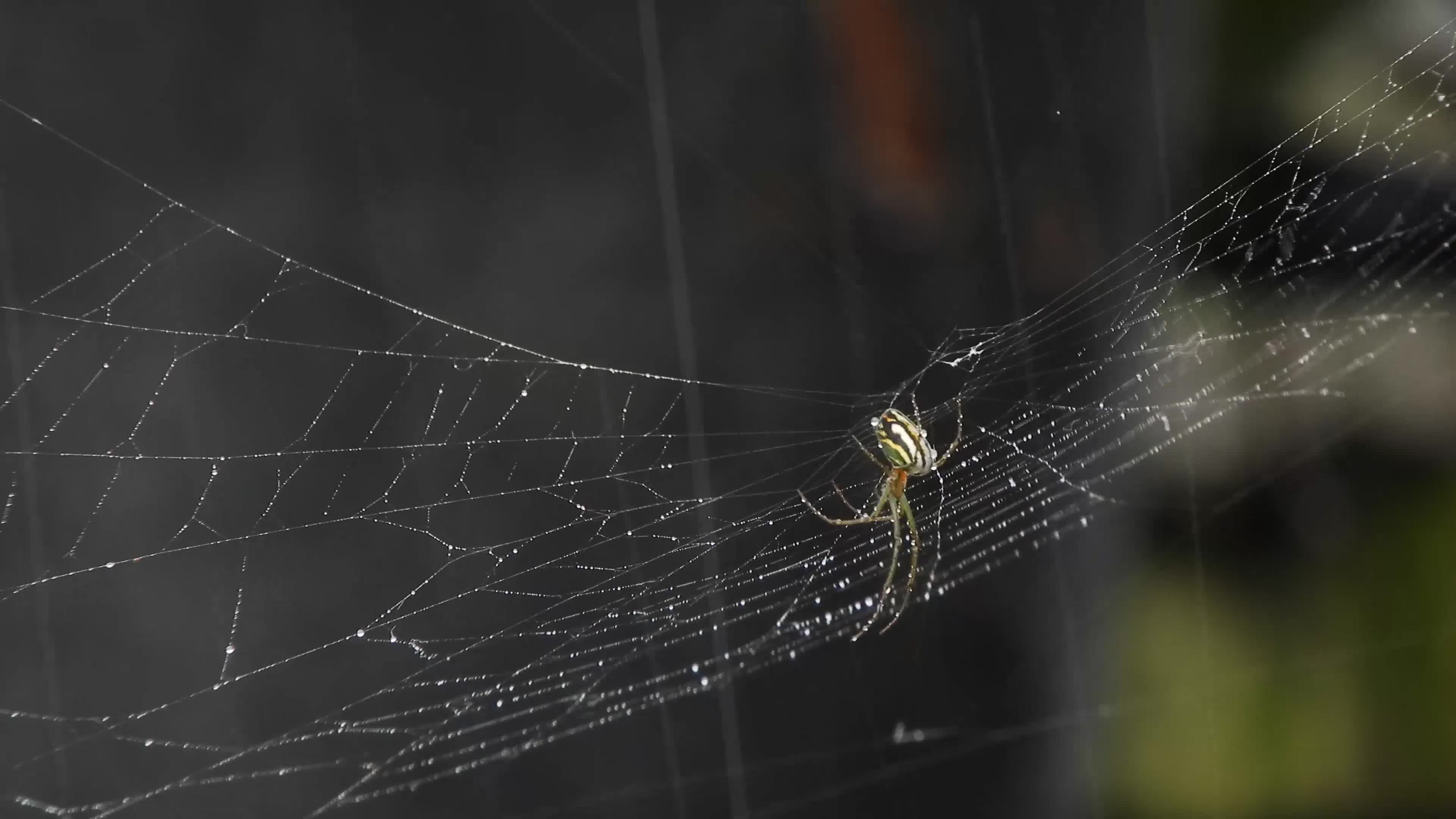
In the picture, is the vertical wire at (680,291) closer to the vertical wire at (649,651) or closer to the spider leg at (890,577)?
the vertical wire at (649,651)

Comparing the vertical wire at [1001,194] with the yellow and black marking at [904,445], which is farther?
the vertical wire at [1001,194]

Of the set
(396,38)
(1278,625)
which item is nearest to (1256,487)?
(1278,625)

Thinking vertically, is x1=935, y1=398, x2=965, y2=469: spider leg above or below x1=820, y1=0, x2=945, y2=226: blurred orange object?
below

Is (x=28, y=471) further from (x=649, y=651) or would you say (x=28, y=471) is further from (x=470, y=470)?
(x=649, y=651)

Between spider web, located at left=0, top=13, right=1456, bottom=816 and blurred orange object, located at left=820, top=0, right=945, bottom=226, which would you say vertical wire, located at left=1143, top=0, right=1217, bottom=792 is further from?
blurred orange object, located at left=820, top=0, right=945, bottom=226

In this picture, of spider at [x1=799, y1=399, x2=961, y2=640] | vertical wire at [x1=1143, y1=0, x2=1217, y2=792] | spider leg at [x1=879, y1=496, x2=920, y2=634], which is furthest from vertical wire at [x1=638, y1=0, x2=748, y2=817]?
vertical wire at [x1=1143, y1=0, x2=1217, y2=792]

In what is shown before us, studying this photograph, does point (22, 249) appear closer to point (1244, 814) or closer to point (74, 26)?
point (74, 26)

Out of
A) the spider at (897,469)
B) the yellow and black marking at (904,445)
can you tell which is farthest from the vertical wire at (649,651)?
the yellow and black marking at (904,445)
